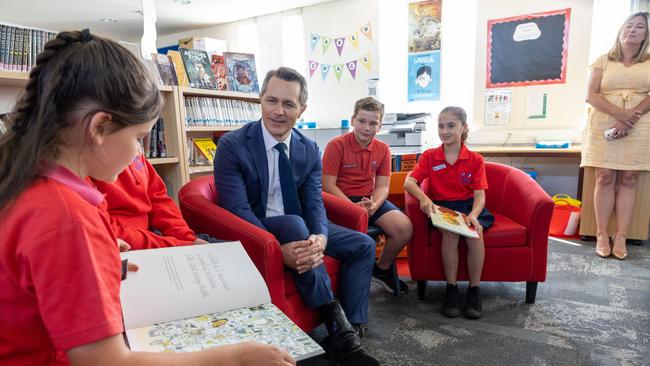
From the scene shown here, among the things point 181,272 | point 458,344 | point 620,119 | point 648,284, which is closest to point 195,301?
point 181,272

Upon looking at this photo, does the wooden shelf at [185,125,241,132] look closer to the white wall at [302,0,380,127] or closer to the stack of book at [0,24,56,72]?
the stack of book at [0,24,56,72]

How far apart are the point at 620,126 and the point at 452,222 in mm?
1811

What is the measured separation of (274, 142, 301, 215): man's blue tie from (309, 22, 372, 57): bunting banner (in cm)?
358

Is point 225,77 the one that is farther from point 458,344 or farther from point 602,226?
point 602,226

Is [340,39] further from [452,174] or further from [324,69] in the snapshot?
[452,174]

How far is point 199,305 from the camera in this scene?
34.1 inches

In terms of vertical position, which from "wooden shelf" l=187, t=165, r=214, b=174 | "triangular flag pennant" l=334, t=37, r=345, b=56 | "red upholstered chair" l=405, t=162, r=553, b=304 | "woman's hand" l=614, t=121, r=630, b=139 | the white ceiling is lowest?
"red upholstered chair" l=405, t=162, r=553, b=304

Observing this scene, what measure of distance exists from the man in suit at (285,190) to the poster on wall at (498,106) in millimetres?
3102

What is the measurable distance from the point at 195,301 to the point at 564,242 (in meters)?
3.30

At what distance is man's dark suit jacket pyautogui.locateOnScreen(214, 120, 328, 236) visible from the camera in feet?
5.40

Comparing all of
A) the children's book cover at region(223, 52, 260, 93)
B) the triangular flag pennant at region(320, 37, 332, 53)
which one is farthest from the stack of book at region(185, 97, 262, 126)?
the triangular flag pennant at region(320, 37, 332, 53)

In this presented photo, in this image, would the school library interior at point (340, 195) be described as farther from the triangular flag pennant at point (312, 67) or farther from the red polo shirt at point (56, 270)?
the triangular flag pennant at point (312, 67)

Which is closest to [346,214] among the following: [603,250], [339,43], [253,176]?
[253,176]

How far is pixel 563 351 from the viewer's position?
1656 millimetres
